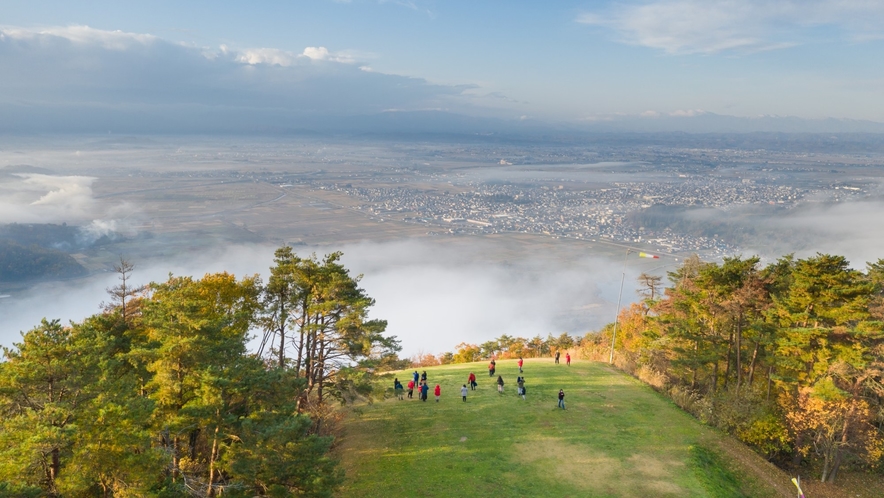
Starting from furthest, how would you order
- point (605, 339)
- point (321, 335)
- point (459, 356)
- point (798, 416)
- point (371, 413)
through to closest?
point (459, 356)
point (605, 339)
point (371, 413)
point (798, 416)
point (321, 335)

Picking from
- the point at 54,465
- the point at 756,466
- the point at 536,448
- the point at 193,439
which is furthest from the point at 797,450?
the point at 54,465

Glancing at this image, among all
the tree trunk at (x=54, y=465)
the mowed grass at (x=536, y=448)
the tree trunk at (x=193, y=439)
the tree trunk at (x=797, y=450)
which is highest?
the tree trunk at (x=54, y=465)

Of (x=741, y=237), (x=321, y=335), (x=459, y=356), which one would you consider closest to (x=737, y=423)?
(x=321, y=335)

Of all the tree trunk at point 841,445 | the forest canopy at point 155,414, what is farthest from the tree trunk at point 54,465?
the tree trunk at point 841,445

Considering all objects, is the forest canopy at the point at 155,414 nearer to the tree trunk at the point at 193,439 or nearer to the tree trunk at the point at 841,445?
the tree trunk at the point at 193,439

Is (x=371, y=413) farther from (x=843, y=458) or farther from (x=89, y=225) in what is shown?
(x=89, y=225)

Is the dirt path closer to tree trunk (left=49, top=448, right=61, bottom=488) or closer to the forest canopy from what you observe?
the forest canopy

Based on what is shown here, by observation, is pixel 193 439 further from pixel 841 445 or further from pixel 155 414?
pixel 841 445

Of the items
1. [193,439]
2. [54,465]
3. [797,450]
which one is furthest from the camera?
[797,450]
